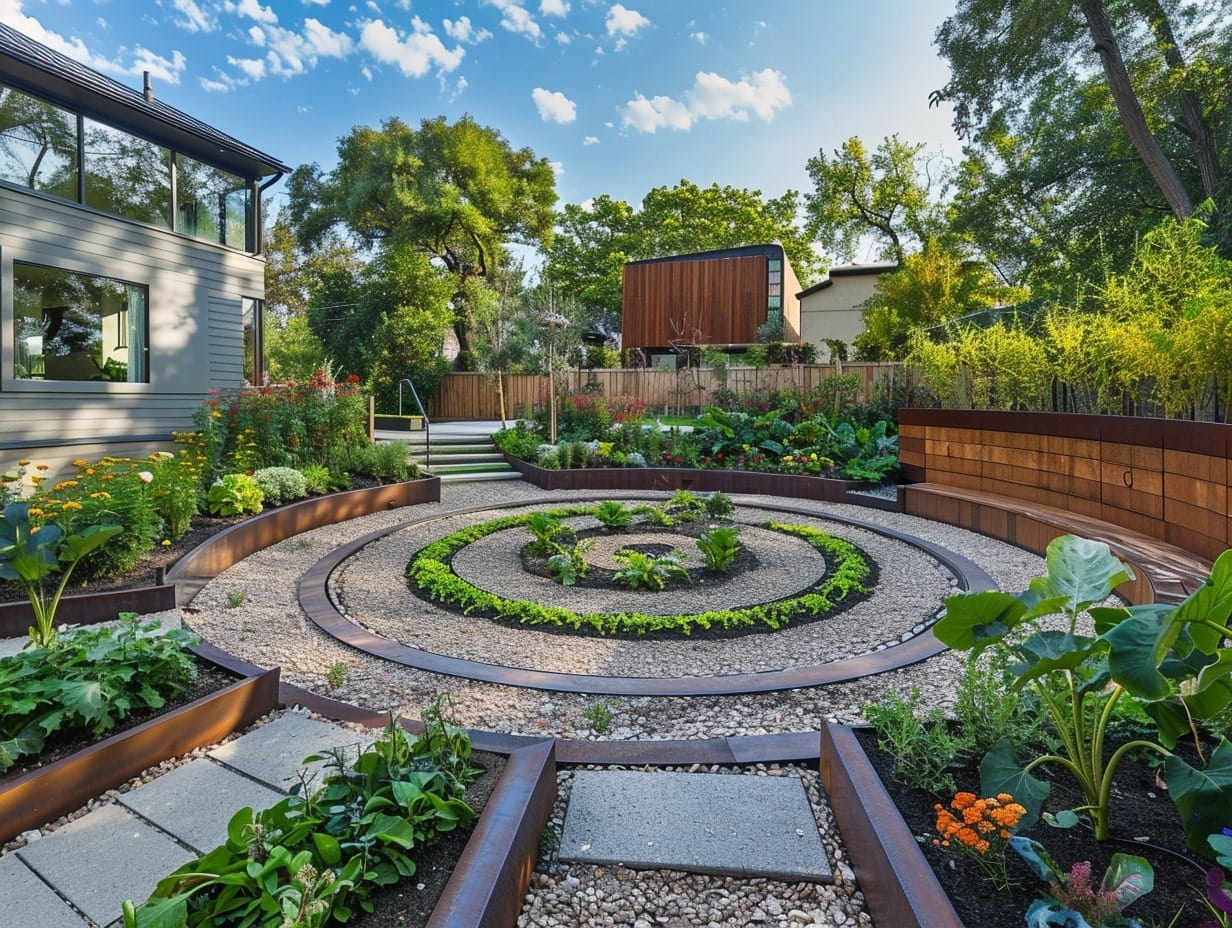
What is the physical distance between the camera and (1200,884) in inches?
57.5

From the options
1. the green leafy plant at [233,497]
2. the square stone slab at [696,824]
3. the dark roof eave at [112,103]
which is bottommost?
the square stone slab at [696,824]

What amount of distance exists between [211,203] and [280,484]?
630cm

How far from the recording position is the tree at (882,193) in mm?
26875

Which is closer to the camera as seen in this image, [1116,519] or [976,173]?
[1116,519]

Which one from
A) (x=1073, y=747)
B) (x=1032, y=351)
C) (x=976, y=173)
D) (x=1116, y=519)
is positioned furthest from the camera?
(x=976, y=173)

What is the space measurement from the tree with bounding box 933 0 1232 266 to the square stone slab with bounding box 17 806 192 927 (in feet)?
49.5

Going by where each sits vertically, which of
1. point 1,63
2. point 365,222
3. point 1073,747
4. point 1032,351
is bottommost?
point 1073,747

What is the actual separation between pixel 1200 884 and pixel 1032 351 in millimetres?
6834

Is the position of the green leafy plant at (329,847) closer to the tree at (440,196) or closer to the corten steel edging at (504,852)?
the corten steel edging at (504,852)

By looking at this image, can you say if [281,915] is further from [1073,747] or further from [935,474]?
[935,474]

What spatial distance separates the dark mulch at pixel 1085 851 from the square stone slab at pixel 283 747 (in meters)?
1.69

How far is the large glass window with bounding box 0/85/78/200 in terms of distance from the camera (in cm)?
781

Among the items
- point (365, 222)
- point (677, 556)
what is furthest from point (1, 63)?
point (365, 222)

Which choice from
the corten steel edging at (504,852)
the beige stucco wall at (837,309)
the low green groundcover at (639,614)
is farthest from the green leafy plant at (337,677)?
the beige stucco wall at (837,309)
